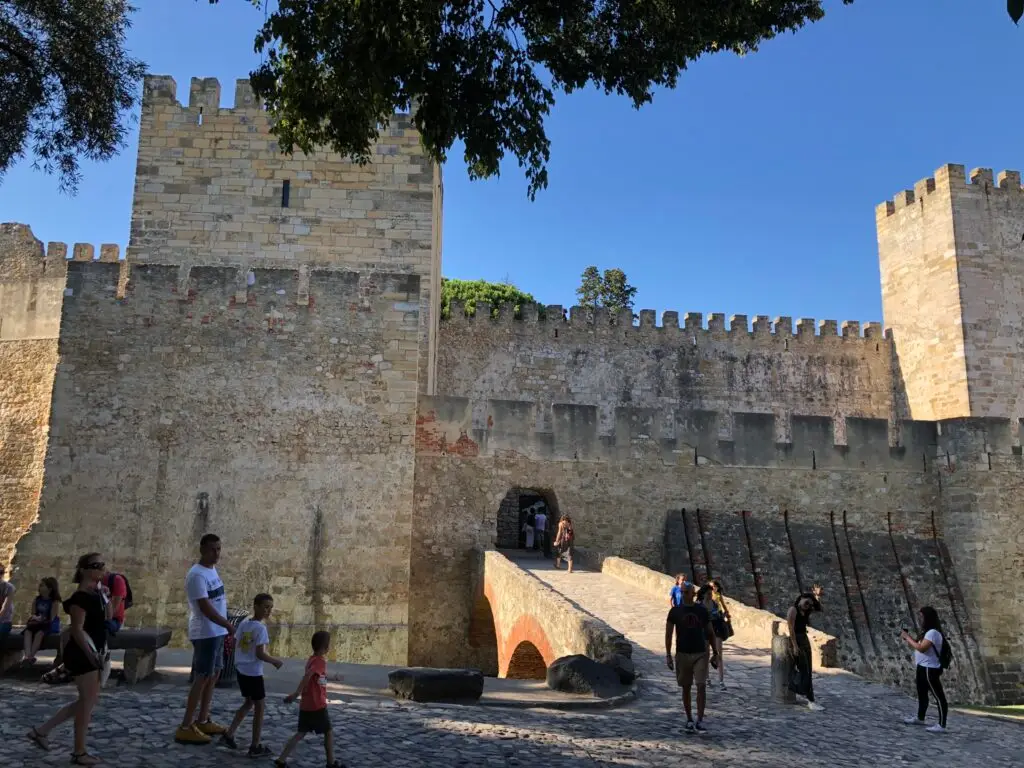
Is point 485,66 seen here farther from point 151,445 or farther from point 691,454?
point 691,454

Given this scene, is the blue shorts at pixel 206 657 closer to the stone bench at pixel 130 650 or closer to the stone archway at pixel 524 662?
the stone bench at pixel 130 650

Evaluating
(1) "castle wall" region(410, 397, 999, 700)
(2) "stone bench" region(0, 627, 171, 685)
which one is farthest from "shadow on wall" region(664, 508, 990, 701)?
(2) "stone bench" region(0, 627, 171, 685)

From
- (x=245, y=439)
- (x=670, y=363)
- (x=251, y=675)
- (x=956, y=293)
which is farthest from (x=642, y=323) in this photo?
(x=251, y=675)

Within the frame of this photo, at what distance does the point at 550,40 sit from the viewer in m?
8.15

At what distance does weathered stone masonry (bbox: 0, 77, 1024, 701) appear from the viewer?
14023mm

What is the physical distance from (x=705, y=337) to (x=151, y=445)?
699 inches

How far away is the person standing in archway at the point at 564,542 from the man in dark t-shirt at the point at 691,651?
7429 mm

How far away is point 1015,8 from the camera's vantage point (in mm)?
3230

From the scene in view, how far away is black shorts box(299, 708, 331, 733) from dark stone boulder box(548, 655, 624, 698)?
9.09 feet

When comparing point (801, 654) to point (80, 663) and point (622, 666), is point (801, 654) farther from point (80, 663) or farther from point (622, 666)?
point (80, 663)

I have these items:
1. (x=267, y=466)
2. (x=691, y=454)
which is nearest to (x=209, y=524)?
(x=267, y=466)

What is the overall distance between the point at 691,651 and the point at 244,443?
31.0 ft

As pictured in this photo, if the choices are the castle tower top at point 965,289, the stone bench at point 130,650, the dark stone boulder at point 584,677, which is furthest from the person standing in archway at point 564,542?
the castle tower top at point 965,289

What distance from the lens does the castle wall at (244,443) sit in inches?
546
